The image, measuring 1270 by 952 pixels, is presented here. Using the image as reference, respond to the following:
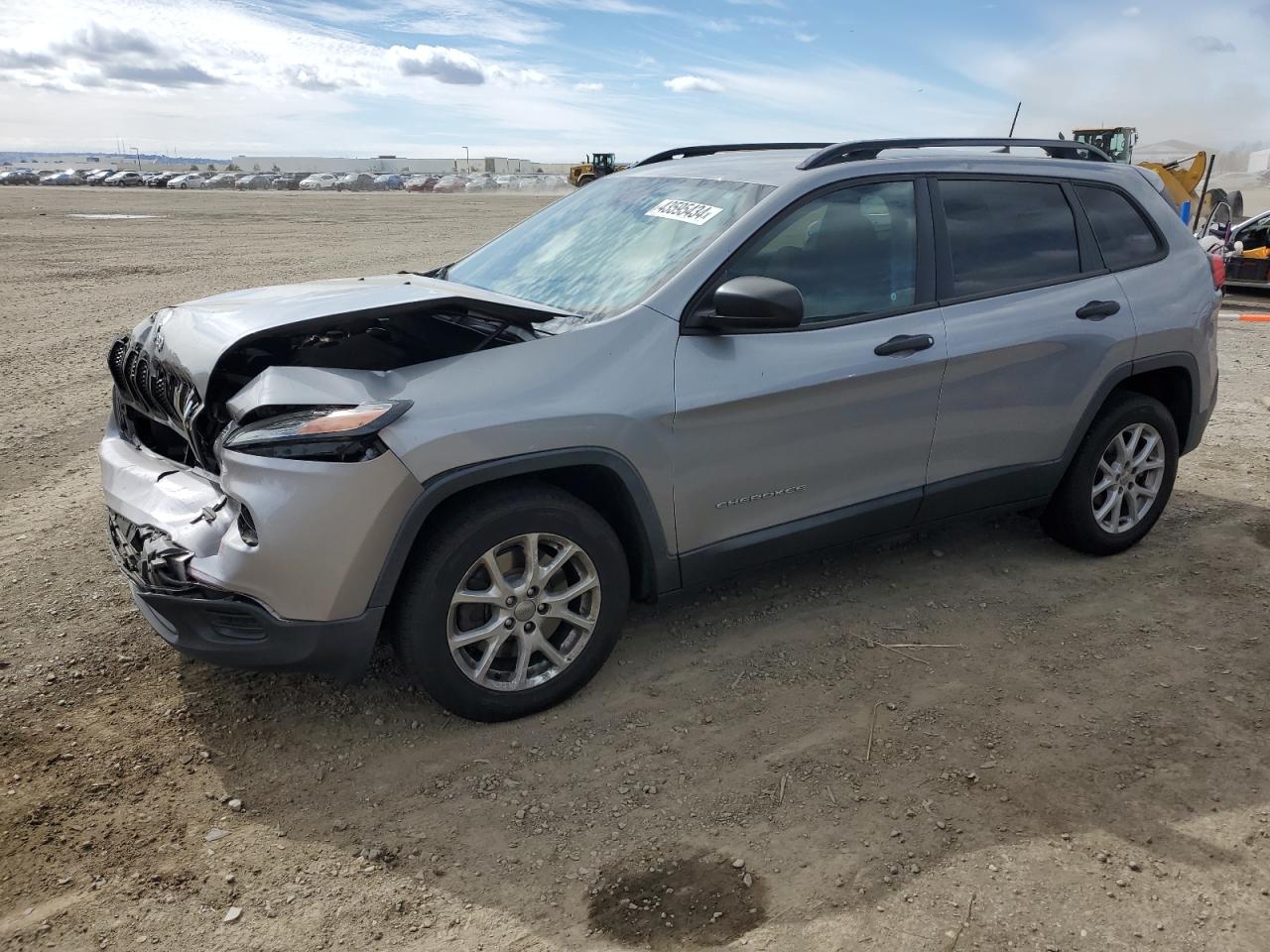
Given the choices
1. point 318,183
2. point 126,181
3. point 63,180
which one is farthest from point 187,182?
point 318,183

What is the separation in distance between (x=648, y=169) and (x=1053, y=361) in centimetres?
197

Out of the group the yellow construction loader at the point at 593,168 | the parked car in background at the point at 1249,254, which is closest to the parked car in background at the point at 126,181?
the yellow construction loader at the point at 593,168

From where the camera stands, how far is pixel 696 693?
3.61 metres

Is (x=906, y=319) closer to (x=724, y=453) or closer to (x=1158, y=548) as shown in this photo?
(x=724, y=453)

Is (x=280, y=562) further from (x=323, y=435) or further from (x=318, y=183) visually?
(x=318, y=183)

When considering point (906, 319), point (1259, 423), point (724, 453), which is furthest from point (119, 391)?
point (1259, 423)

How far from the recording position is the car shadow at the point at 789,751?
9.06 feet

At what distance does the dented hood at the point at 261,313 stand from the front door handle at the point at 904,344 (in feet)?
4.10

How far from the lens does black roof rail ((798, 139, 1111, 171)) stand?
3.85 meters

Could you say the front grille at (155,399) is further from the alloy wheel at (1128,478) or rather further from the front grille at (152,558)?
the alloy wheel at (1128,478)

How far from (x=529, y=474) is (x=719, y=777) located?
1.16 metres

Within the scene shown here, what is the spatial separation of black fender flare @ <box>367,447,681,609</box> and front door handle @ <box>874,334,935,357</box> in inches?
44.4

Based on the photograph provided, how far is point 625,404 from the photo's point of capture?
3270 millimetres

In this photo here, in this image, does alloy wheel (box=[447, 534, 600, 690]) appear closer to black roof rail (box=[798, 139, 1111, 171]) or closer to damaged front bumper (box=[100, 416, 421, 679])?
damaged front bumper (box=[100, 416, 421, 679])
